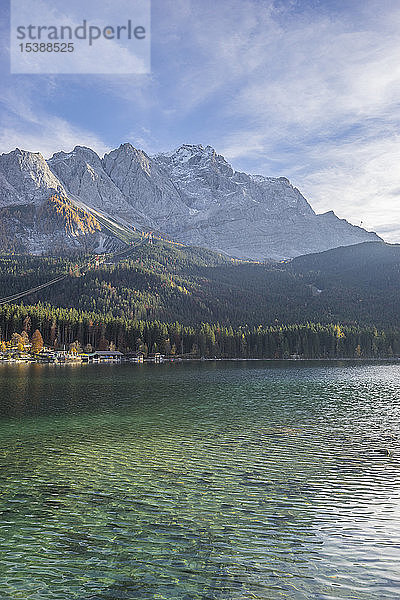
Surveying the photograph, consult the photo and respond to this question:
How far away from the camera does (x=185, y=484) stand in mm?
32594

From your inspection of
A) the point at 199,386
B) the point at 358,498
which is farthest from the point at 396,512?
the point at 199,386

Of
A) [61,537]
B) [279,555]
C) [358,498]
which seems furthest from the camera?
[358,498]

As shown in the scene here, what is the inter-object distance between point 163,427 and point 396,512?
Result: 33.6 meters

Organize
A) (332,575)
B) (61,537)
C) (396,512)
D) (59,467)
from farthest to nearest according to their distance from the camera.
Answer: (59,467), (396,512), (61,537), (332,575)

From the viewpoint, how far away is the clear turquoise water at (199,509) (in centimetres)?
1917

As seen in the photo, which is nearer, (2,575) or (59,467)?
(2,575)

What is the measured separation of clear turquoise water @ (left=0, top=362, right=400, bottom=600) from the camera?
19.2 m

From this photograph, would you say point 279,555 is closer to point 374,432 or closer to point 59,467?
point 59,467

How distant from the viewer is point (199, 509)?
27562 millimetres

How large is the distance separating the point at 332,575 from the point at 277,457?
66.9 feet

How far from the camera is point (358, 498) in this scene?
29219 mm

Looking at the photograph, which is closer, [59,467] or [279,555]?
[279,555]

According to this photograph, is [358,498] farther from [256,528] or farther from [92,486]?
[92,486]

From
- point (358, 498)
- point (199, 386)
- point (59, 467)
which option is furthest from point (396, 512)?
point (199, 386)
